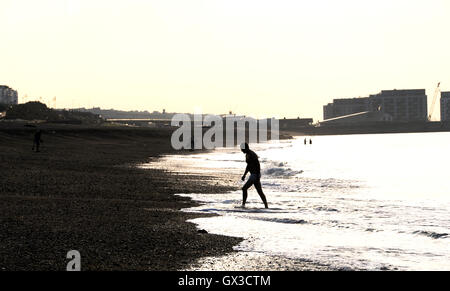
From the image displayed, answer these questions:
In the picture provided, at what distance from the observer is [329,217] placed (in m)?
15.0

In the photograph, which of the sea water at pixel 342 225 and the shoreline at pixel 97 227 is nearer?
the shoreline at pixel 97 227

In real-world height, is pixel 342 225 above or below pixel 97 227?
below

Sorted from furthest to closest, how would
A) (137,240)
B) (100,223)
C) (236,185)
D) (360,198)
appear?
(236,185), (360,198), (100,223), (137,240)

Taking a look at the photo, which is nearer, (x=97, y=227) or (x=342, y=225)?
(x=97, y=227)

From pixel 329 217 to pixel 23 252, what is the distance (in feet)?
28.4

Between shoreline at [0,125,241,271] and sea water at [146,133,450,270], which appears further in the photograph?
sea water at [146,133,450,270]

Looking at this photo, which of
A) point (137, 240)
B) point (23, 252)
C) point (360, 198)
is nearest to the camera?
point (23, 252)

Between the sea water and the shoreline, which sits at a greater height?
the shoreline

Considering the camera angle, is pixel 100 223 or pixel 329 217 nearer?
pixel 100 223

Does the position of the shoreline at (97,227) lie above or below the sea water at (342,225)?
above
